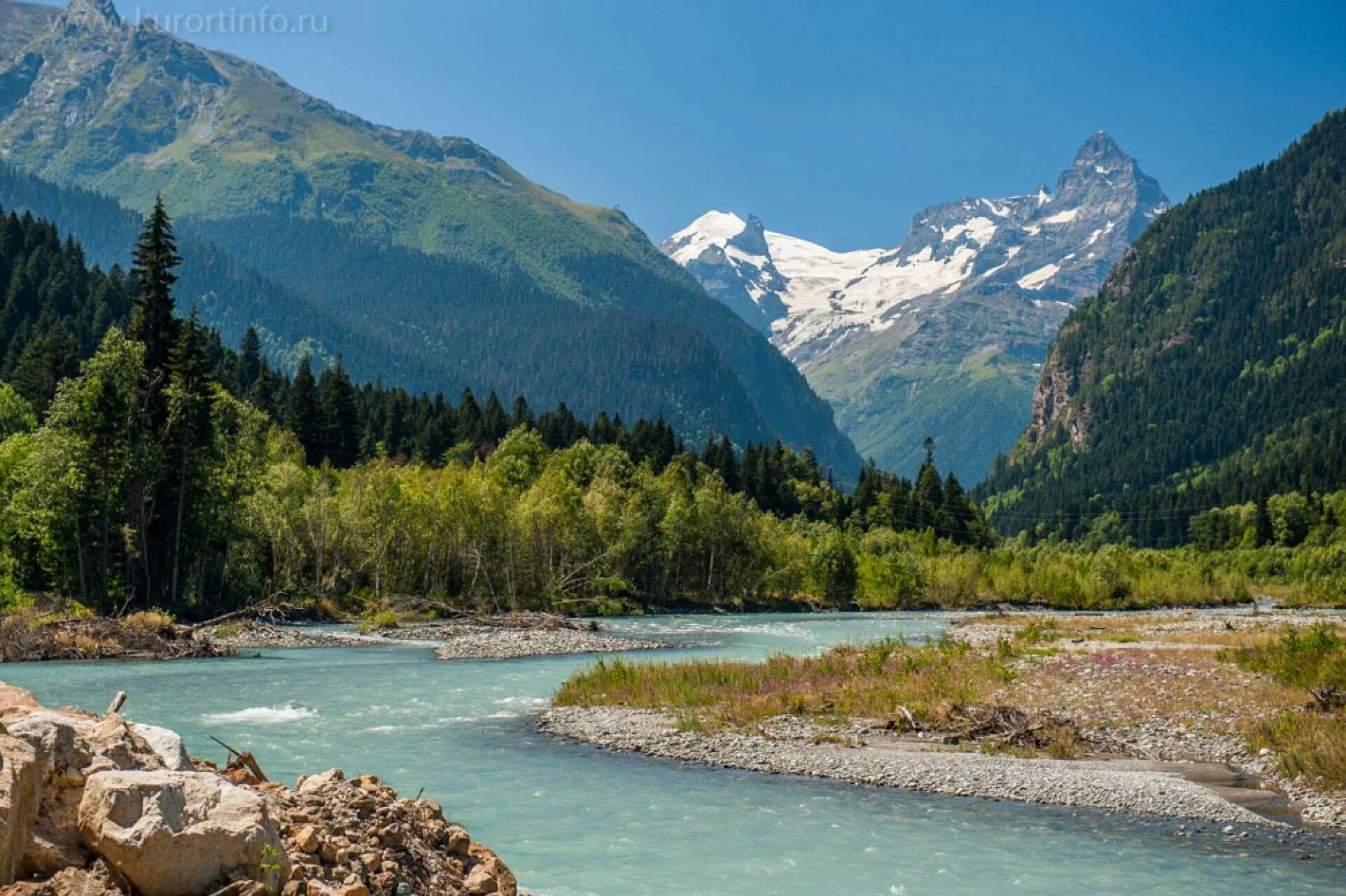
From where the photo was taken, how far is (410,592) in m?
88.6

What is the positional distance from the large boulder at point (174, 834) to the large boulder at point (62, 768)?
23 centimetres

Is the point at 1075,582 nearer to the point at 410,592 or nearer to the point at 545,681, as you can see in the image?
the point at 410,592

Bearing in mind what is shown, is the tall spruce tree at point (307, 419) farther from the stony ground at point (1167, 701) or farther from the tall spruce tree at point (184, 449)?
the stony ground at point (1167, 701)

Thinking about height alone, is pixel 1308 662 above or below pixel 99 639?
above

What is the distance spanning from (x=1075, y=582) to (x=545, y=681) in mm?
102667

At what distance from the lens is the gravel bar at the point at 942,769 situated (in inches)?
936

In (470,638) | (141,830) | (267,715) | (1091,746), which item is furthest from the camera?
(470,638)

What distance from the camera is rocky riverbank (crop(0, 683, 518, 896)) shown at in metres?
10.7

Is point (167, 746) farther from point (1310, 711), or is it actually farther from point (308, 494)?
point (308, 494)

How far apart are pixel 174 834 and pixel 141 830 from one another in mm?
317

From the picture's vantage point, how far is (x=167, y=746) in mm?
13008

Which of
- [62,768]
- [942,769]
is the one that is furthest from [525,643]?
[62,768]

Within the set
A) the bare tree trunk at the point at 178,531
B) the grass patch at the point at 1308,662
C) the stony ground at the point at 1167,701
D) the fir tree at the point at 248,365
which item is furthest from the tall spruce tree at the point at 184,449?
the fir tree at the point at 248,365

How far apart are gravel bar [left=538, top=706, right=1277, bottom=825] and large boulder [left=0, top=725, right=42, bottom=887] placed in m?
19.1
